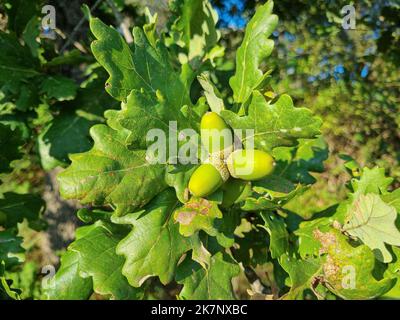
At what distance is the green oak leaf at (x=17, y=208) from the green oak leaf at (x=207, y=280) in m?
0.94

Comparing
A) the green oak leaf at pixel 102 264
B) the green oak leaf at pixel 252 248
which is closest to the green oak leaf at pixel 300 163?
the green oak leaf at pixel 252 248

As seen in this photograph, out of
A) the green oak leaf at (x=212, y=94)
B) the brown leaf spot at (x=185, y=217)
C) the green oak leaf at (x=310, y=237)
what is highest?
the green oak leaf at (x=212, y=94)

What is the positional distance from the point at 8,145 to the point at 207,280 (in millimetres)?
1021

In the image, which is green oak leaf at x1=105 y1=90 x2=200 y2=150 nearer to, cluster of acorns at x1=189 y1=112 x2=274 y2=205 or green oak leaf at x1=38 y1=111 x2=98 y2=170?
cluster of acorns at x1=189 y1=112 x2=274 y2=205

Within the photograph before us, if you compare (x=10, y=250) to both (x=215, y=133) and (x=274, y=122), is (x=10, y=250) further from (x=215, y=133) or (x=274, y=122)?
(x=274, y=122)

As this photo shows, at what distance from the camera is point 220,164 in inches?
50.6

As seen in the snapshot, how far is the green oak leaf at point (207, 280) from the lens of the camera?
1444 millimetres

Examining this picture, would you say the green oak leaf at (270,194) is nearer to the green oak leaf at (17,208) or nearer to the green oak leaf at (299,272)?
the green oak leaf at (299,272)

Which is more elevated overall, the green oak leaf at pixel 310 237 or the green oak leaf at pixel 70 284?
the green oak leaf at pixel 310 237

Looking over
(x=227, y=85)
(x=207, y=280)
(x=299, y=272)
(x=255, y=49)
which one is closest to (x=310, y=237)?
(x=299, y=272)

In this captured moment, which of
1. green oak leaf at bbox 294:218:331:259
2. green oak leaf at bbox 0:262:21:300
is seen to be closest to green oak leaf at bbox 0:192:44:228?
green oak leaf at bbox 0:262:21:300
